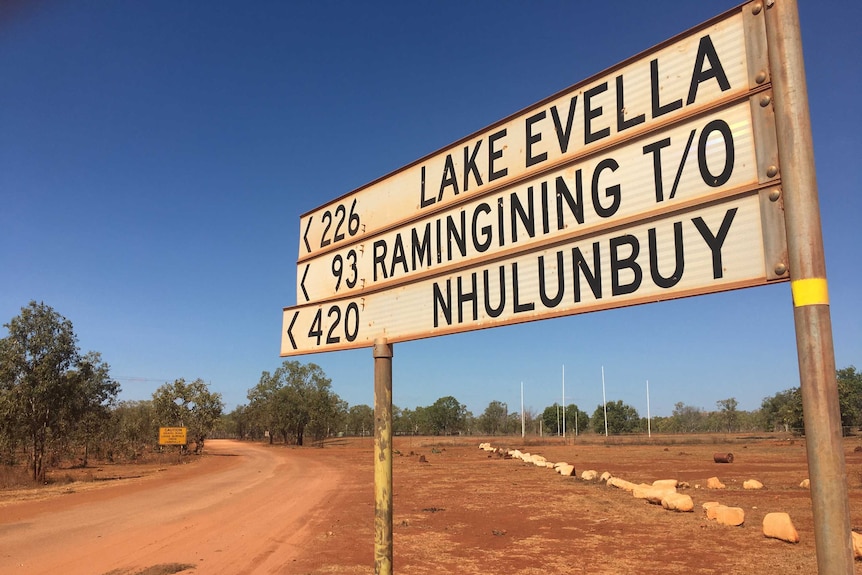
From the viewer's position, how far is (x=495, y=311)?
2799mm

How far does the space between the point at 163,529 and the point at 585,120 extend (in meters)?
14.3

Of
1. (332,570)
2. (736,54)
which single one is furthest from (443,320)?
(332,570)

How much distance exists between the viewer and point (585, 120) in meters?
2.54

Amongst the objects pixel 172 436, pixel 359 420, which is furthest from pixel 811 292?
pixel 359 420

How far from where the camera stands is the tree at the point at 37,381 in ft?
75.6

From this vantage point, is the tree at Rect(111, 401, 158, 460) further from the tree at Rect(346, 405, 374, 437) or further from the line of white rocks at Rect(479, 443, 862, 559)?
the tree at Rect(346, 405, 374, 437)

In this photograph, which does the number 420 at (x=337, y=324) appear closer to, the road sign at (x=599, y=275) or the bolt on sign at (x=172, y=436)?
the road sign at (x=599, y=275)

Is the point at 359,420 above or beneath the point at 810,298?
beneath

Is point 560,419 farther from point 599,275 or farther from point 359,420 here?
point 599,275

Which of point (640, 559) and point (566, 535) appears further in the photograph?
point (566, 535)

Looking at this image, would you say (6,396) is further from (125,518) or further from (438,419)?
(438,419)

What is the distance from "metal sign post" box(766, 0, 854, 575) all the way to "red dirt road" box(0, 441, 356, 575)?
9247 mm

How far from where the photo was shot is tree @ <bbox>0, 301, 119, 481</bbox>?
23047 millimetres

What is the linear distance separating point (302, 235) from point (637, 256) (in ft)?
9.71
